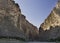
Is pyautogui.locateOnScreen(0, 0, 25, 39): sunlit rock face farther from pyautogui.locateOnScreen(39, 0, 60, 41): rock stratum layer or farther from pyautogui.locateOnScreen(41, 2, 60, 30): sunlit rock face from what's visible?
pyautogui.locateOnScreen(41, 2, 60, 30): sunlit rock face

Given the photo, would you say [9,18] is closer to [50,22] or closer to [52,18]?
[50,22]

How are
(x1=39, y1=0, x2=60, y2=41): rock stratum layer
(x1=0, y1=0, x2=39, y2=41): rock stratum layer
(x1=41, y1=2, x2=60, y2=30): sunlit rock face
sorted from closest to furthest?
(x1=0, y1=0, x2=39, y2=41): rock stratum layer, (x1=39, y1=0, x2=60, y2=41): rock stratum layer, (x1=41, y1=2, x2=60, y2=30): sunlit rock face

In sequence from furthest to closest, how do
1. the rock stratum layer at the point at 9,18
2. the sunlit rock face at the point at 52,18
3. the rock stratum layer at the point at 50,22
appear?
the sunlit rock face at the point at 52,18 → the rock stratum layer at the point at 50,22 → the rock stratum layer at the point at 9,18

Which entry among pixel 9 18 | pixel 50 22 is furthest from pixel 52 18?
pixel 9 18

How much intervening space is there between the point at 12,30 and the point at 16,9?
197 inches

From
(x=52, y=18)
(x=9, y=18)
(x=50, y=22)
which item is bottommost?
(x=9, y=18)

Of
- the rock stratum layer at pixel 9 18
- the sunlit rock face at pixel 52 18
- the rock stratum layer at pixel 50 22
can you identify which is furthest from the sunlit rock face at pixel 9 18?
the sunlit rock face at pixel 52 18

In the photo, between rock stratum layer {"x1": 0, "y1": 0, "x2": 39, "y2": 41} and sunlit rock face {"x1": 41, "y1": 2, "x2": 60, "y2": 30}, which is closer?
rock stratum layer {"x1": 0, "y1": 0, "x2": 39, "y2": 41}

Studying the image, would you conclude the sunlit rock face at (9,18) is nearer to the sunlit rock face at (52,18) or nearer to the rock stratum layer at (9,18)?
the rock stratum layer at (9,18)

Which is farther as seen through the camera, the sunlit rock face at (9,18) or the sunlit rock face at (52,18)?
the sunlit rock face at (52,18)

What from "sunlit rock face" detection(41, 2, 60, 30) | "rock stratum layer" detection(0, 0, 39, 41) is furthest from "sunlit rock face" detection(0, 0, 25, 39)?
"sunlit rock face" detection(41, 2, 60, 30)

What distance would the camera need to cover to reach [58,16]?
45.0 m

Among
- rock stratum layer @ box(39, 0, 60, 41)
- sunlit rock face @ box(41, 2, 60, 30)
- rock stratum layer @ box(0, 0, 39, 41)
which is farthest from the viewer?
sunlit rock face @ box(41, 2, 60, 30)

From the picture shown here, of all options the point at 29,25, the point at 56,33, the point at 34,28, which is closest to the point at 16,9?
the point at 56,33
